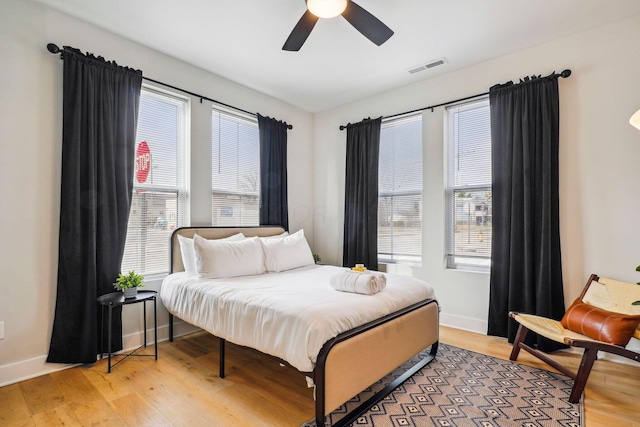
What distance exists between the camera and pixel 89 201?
2.56 metres

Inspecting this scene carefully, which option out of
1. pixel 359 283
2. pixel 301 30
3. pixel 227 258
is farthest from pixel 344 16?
pixel 227 258

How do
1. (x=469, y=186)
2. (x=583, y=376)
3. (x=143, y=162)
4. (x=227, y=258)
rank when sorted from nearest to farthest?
(x=583, y=376)
(x=227, y=258)
(x=143, y=162)
(x=469, y=186)

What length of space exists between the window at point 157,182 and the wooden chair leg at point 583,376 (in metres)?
3.50

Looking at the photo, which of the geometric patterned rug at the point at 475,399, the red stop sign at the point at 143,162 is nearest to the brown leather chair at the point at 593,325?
the geometric patterned rug at the point at 475,399

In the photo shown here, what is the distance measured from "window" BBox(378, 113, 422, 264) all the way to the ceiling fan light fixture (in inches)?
82.1

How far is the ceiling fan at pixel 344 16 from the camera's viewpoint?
6.65 ft

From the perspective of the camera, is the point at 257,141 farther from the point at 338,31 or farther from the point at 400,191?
the point at 400,191

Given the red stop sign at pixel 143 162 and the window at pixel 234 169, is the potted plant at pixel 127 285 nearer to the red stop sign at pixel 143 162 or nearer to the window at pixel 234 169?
the red stop sign at pixel 143 162

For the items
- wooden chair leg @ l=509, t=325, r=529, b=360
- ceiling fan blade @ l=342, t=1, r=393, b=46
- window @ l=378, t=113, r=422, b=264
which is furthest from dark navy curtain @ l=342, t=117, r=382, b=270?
ceiling fan blade @ l=342, t=1, r=393, b=46

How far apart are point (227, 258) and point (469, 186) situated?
2686 millimetres

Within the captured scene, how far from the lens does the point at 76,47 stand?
263 cm

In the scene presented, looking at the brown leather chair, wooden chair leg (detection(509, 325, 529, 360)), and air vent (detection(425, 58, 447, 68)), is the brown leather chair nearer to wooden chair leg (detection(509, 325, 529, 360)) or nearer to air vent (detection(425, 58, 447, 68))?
wooden chair leg (detection(509, 325, 529, 360))

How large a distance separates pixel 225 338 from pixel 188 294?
0.62 meters

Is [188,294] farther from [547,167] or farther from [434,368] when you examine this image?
[547,167]
